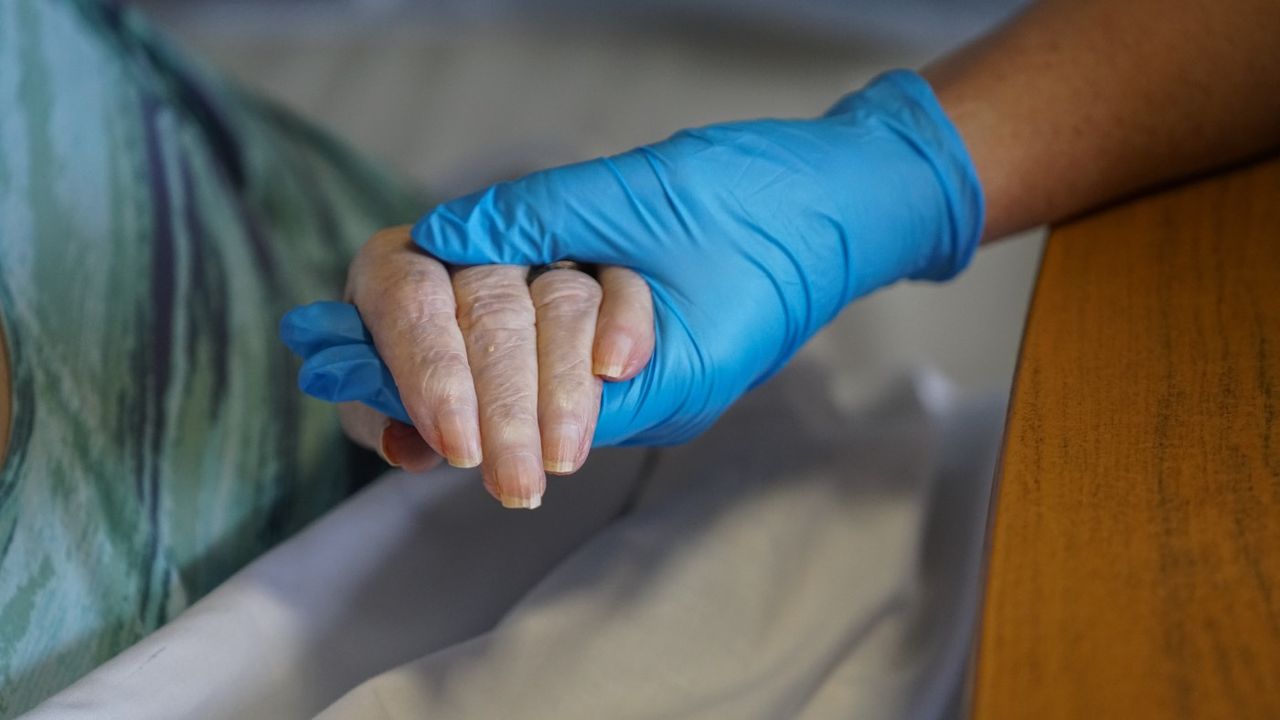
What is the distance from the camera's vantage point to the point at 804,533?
78 centimetres

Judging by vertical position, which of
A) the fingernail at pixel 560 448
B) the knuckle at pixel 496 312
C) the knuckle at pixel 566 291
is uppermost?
the knuckle at pixel 496 312

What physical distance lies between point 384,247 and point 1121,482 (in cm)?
44

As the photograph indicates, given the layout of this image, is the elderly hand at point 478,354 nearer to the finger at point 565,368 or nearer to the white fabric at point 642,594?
the finger at point 565,368

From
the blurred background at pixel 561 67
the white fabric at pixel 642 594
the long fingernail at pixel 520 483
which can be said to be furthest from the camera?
the blurred background at pixel 561 67

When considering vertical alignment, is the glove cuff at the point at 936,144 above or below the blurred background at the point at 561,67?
above

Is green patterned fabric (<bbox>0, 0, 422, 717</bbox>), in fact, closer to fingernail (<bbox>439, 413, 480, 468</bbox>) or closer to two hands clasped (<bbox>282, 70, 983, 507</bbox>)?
two hands clasped (<bbox>282, 70, 983, 507</bbox>)

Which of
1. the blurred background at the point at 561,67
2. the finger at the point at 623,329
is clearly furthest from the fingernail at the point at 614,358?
the blurred background at the point at 561,67

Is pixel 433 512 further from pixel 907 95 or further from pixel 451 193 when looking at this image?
pixel 451 193

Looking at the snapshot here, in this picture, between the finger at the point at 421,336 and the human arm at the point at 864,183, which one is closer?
the finger at the point at 421,336

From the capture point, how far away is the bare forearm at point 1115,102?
0.74 m

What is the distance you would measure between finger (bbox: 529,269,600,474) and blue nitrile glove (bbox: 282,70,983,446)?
0.03m

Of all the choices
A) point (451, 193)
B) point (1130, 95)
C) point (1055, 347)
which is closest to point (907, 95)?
point (1130, 95)

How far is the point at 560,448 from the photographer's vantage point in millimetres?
537

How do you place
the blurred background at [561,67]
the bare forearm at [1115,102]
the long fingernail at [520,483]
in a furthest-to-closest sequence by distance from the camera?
the blurred background at [561,67] → the bare forearm at [1115,102] → the long fingernail at [520,483]
